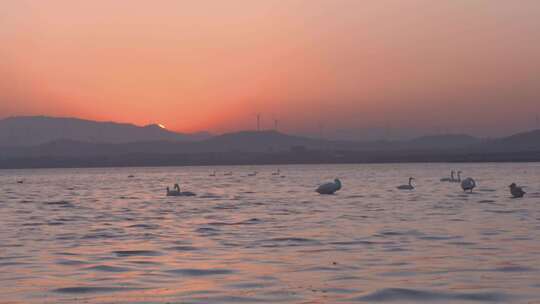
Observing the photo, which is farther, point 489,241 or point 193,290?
point 489,241

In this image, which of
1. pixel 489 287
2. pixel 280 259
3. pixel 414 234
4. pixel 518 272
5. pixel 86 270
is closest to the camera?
pixel 489 287

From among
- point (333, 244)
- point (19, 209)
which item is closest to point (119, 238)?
point (333, 244)

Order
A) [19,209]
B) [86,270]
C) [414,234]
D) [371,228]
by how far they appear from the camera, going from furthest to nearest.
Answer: [19,209]
[371,228]
[414,234]
[86,270]

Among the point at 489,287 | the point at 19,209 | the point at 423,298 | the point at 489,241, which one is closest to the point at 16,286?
the point at 423,298

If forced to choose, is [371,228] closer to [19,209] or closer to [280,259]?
[280,259]

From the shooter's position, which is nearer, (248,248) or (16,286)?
(16,286)

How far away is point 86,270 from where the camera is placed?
1738 cm

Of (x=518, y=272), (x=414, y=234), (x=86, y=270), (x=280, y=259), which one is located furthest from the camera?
(x=414, y=234)

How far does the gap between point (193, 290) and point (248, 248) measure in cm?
658

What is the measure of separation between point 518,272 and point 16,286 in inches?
377

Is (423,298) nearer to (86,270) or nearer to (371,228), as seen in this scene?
(86,270)

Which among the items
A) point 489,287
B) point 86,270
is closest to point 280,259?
point 86,270

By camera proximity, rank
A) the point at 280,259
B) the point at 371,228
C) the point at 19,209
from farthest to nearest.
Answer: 1. the point at 19,209
2. the point at 371,228
3. the point at 280,259

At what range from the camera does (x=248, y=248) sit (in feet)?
69.3
